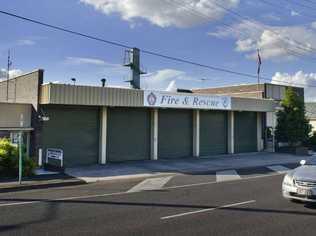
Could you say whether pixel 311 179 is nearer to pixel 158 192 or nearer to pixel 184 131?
pixel 158 192

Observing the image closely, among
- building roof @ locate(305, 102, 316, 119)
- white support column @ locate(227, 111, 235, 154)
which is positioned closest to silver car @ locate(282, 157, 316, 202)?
white support column @ locate(227, 111, 235, 154)

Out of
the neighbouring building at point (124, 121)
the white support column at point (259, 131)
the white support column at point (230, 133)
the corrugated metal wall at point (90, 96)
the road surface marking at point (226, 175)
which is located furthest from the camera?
the white support column at point (259, 131)

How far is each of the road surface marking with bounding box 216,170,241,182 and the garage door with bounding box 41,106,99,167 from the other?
758 centimetres

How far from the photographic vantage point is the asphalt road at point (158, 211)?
8.10 metres

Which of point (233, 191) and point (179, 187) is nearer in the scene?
point (233, 191)

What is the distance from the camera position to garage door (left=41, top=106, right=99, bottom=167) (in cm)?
2134

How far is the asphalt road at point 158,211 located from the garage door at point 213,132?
13.4 metres

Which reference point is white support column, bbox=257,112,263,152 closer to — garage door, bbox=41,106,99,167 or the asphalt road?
garage door, bbox=41,106,99,167

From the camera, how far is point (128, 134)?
24469 mm

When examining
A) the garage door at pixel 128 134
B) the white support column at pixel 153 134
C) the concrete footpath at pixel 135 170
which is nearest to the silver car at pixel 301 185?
the concrete footpath at pixel 135 170

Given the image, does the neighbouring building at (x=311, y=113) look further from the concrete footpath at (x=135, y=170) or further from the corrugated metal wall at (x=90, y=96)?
the corrugated metal wall at (x=90, y=96)

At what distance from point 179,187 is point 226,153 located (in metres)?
15.8

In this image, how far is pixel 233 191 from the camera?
1358cm

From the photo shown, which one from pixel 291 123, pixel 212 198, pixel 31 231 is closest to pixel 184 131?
pixel 291 123
